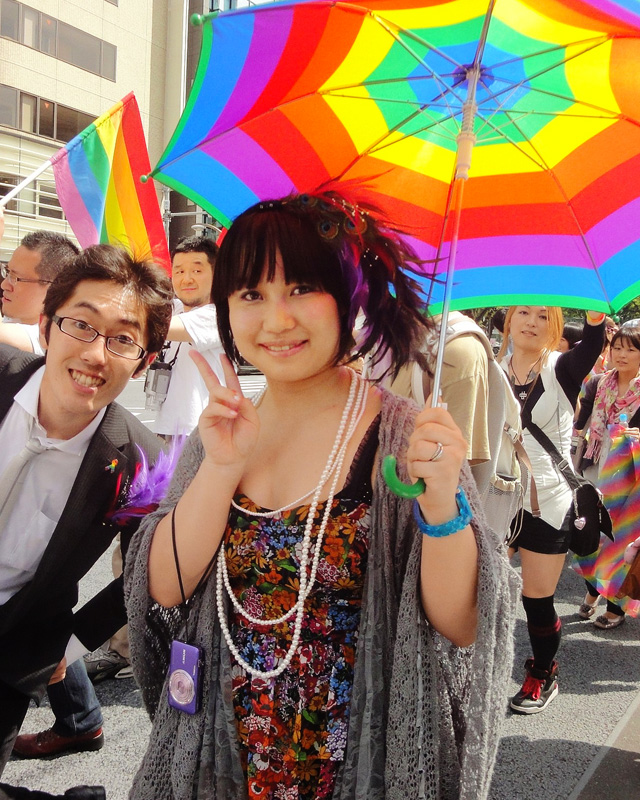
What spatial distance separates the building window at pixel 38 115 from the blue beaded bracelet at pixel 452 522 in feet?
76.3

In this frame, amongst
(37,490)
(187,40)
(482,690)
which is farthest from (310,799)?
(187,40)

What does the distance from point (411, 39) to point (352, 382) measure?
0.74 metres

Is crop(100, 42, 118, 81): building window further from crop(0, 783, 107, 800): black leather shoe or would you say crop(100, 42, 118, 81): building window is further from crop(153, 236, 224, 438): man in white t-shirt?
crop(0, 783, 107, 800): black leather shoe

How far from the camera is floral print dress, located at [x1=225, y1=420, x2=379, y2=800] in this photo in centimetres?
130

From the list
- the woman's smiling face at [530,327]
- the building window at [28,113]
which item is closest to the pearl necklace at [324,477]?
the woman's smiling face at [530,327]

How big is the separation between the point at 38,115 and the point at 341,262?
24.3m

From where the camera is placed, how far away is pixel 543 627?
10.6 ft

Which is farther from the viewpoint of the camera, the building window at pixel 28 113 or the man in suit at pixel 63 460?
the building window at pixel 28 113

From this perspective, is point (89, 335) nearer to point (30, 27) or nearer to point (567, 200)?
point (567, 200)

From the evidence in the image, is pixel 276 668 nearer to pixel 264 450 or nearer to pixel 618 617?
pixel 264 450

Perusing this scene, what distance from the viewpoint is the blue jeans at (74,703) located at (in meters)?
2.63

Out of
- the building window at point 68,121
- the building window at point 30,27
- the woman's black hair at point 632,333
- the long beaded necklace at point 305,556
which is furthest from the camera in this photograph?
the building window at point 68,121

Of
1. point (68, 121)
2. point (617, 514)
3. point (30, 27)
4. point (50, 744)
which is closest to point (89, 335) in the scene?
point (50, 744)

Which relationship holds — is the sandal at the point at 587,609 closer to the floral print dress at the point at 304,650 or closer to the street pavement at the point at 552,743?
the street pavement at the point at 552,743
